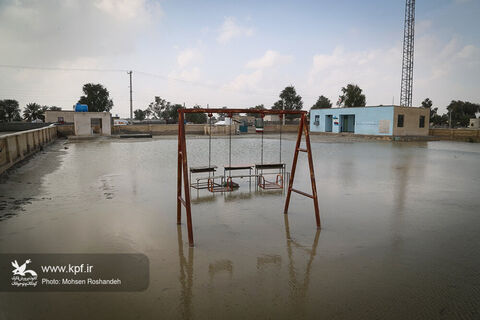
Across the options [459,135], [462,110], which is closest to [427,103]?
[462,110]

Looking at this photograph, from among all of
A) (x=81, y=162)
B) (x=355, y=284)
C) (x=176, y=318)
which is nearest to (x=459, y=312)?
(x=355, y=284)

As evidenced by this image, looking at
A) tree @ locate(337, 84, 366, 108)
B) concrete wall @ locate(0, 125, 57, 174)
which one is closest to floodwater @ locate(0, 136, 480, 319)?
concrete wall @ locate(0, 125, 57, 174)

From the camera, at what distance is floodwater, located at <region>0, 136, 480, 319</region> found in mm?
3928

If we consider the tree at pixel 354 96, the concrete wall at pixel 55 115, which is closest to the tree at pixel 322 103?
the tree at pixel 354 96

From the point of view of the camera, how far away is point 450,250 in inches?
225

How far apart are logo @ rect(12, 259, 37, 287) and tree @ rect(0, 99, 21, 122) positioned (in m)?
94.7

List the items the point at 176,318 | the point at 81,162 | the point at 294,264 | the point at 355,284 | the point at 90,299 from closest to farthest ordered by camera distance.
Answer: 1. the point at 176,318
2. the point at 90,299
3. the point at 355,284
4. the point at 294,264
5. the point at 81,162

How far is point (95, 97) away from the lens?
278 feet

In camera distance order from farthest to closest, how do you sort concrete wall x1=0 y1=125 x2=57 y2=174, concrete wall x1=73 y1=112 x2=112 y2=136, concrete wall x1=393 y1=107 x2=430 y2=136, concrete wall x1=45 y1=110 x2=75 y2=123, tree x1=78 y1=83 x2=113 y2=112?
tree x1=78 y1=83 x2=113 y2=112, concrete wall x1=45 y1=110 x2=75 y2=123, concrete wall x1=393 y1=107 x2=430 y2=136, concrete wall x1=73 y1=112 x2=112 y2=136, concrete wall x1=0 y1=125 x2=57 y2=174

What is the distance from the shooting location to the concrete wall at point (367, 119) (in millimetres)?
38062

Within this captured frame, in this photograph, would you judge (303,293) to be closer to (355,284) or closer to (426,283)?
(355,284)

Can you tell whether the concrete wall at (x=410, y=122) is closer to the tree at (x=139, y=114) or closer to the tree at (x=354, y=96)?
the tree at (x=354, y=96)

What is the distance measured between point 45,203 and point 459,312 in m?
9.20

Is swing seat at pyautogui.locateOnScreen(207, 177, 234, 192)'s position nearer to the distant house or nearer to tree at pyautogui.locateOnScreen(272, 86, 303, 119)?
the distant house
